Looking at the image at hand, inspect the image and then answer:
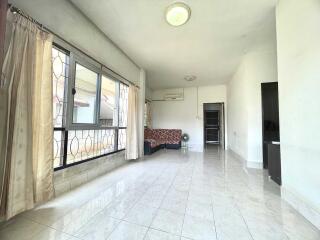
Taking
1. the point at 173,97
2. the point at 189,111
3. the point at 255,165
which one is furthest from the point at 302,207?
the point at 173,97

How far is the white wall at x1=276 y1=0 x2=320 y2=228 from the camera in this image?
4.65 feet

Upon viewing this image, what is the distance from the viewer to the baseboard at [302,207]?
4.62 feet

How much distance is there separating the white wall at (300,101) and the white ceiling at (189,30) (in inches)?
22.8

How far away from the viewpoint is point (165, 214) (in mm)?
1602

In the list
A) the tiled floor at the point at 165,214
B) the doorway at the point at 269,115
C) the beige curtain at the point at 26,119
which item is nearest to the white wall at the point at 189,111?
the doorway at the point at 269,115

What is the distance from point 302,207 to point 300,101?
1139 mm

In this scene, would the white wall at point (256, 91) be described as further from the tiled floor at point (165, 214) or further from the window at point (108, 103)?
the window at point (108, 103)

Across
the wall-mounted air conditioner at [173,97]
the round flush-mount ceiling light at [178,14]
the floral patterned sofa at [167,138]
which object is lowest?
Answer: the floral patterned sofa at [167,138]

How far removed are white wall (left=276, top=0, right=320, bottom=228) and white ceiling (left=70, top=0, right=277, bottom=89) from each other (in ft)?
1.90

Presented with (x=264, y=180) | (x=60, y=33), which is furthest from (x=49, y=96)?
(x=264, y=180)

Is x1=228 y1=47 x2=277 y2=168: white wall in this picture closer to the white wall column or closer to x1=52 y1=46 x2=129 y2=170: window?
the white wall column

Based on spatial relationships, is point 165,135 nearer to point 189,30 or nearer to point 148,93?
point 148,93

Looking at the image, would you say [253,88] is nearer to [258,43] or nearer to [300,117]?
[258,43]

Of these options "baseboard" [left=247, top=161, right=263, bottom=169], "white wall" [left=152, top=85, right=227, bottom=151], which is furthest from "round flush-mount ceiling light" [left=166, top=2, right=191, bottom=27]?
"white wall" [left=152, top=85, right=227, bottom=151]
